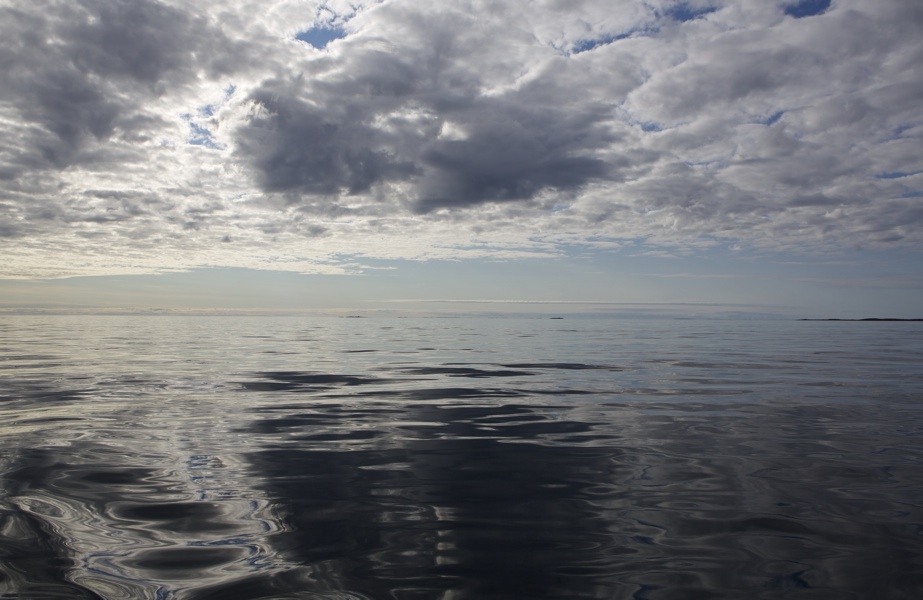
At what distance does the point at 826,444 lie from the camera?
862 centimetres

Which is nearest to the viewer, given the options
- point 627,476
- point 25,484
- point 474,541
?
point 474,541

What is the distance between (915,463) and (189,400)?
44.0 ft

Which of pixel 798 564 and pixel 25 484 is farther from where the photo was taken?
pixel 25 484

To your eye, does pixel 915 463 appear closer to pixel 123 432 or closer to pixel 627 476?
pixel 627 476

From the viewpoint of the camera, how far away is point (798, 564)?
4375mm

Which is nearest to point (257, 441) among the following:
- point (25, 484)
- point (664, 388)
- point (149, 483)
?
point (149, 483)

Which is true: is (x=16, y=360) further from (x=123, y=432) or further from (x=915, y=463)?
(x=915, y=463)

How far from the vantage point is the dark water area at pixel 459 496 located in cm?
414

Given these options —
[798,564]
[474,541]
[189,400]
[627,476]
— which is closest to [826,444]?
[627,476]

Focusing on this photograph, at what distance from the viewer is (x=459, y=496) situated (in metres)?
6.16

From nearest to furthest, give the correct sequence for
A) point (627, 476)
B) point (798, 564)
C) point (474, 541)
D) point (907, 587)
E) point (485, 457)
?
point (907, 587) < point (798, 564) < point (474, 541) < point (627, 476) < point (485, 457)

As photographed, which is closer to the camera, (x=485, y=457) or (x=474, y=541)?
(x=474, y=541)

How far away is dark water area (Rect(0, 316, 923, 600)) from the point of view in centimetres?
414

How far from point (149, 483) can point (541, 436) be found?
579cm
